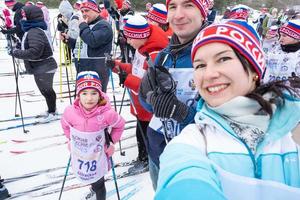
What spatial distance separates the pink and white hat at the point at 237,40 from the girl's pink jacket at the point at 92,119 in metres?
1.76

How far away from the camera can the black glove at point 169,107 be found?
1.61 m

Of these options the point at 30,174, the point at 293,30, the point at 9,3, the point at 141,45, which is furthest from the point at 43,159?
the point at 9,3

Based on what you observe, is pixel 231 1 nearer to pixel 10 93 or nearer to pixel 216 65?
pixel 10 93

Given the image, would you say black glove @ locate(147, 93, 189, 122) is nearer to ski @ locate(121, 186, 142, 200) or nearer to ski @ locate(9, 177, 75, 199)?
ski @ locate(121, 186, 142, 200)

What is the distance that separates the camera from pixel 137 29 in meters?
3.22

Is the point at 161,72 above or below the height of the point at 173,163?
above

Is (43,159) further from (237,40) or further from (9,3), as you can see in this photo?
(9,3)

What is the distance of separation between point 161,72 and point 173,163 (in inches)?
33.0

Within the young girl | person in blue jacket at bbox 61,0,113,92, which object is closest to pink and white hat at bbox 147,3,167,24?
person in blue jacket at bbox 61,0,113,92

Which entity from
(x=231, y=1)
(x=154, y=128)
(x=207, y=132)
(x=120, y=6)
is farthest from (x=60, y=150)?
(x=231, y=1)

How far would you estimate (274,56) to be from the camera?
4.35m

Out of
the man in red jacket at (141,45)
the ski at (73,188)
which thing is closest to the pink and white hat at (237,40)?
the man in red jacket at (141,45)

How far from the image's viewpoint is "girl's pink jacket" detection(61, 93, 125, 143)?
2.74 meters

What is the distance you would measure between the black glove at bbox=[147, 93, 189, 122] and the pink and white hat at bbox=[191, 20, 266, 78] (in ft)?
1.56
